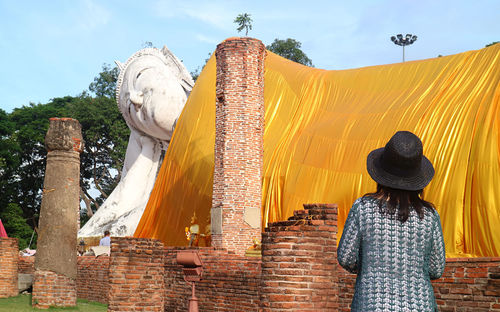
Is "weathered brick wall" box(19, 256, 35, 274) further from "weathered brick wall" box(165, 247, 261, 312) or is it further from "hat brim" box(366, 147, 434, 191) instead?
"hat brim" box(366, 147, 434, 191)

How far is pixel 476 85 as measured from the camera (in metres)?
12.7

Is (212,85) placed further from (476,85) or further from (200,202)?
(476,85)

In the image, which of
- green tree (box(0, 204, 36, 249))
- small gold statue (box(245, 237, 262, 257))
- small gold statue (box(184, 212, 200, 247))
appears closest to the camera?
small gold statue (box(245, 237, 262, 257))

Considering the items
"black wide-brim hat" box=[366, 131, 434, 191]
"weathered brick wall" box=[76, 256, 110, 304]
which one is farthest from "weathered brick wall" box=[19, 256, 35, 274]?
"black wide-brim hat" box=[366, 131, 434, 191]

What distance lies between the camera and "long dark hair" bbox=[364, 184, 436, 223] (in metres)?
3.14

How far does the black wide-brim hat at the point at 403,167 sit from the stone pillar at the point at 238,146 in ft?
31.2

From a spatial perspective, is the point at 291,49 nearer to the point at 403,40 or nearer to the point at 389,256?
the point at 403,40

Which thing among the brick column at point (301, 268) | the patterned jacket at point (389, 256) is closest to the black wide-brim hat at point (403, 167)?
the patterned jacket at point (389, 256)

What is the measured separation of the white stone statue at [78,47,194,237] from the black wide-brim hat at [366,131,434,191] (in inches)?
830

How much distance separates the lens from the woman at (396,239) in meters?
3.09

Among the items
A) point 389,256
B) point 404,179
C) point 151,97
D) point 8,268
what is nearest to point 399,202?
point 404,179

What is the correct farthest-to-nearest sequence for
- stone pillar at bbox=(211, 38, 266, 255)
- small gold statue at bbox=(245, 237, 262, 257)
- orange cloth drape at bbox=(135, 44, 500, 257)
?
1. stone pillar at bbox=(211, 38, 266, 255)
2. small gold statue at bbox=(245, 237, 262, 257)
3. orange cloth drape at bbox=(135, 44, 500, 257)

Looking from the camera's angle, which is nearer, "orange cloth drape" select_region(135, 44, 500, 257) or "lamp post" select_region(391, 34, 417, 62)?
"orange cloth drape" select_region(135, 44, 500, 257)

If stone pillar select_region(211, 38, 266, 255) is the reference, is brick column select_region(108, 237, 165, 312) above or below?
below
